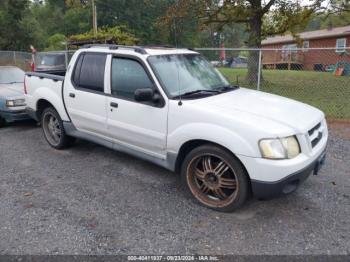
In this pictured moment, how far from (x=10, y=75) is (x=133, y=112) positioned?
5.90 metres

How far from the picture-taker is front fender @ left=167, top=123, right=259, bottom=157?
328 centimetres

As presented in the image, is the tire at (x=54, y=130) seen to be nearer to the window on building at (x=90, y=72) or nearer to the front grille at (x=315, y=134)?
the window on building at (x=90, y=72)

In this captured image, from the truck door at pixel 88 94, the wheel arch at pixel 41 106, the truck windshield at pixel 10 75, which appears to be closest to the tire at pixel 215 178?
the truck door at pixel 88 94

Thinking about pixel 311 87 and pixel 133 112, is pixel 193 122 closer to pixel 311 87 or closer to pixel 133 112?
pixel 133 112

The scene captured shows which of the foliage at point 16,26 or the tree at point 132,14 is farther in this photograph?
the tree at point 132,14

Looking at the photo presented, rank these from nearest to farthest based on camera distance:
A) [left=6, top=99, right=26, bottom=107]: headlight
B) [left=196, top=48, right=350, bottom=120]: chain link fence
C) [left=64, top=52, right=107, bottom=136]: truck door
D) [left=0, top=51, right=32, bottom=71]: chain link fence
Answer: [left=64, top=52, right=107, bottom=136]: truck door, [left=6, top=99, right=26, bottom=107]: headlight, [left=196, top=48, right=350, bottom=120]: chain link fence, [left=0, top=51, right=32, bottom=71]: chain link fence

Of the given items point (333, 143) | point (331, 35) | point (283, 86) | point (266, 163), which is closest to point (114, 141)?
point (266, 163)

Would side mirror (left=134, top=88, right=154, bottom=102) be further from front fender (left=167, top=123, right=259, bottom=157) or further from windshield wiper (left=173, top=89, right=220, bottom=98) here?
front fender (left=167, top=123, right=259, bottom=157)

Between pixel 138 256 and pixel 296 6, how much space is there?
14.9 metres

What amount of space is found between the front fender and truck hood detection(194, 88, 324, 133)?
25cm

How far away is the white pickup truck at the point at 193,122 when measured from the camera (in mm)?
3270

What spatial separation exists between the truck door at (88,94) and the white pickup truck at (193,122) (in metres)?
0.02

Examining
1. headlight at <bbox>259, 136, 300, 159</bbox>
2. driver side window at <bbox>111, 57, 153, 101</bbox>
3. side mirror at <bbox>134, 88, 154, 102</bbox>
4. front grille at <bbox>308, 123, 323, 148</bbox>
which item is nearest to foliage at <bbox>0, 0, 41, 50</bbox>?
driver side window at <bbox>111, 57, 153, 101</bbox>

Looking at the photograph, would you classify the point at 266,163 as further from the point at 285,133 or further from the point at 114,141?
the point at 114,141
